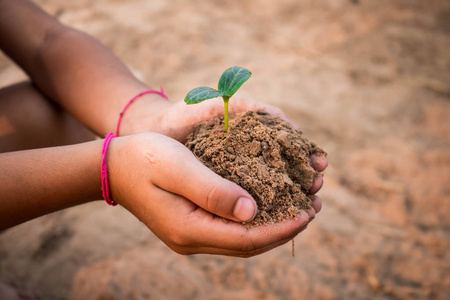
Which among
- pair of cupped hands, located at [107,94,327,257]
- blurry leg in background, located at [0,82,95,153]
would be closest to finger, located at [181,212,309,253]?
pair of cupped hands, located at [107,94,327,257]

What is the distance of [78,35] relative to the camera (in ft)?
6.10

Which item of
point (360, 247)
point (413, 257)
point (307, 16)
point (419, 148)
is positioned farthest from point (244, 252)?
point (307, 16)

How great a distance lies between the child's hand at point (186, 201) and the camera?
3.49ft

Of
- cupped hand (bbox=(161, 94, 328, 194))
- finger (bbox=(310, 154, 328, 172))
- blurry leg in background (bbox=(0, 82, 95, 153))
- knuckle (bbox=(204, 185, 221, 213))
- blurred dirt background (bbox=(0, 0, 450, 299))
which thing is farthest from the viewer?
blurred dirt background (bbox=(0, 0, 450, 299))

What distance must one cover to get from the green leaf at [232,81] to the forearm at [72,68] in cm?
51

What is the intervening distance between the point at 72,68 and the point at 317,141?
1776 millimetres

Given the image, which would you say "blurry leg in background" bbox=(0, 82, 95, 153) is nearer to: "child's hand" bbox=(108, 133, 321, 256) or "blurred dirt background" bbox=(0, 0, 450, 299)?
"blurred dirt background" bbox=(0, 0, 450, 299)

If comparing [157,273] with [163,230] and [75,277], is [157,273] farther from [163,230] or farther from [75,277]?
[163,230]

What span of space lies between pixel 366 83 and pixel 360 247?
5.62ft

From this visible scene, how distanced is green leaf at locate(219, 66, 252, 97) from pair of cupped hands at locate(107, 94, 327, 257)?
0.88 ft

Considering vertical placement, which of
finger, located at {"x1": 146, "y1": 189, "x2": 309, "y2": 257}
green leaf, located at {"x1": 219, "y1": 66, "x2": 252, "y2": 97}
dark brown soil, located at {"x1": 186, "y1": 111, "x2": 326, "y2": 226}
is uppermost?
green leaf, located at {"x1": 219, "y1": 66, "x2": 252, "y2": 97}

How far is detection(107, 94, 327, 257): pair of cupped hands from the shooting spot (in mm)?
1065

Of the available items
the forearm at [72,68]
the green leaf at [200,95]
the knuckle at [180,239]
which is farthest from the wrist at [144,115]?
the knuckle at [180,239]

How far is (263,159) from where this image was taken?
4.21ft
